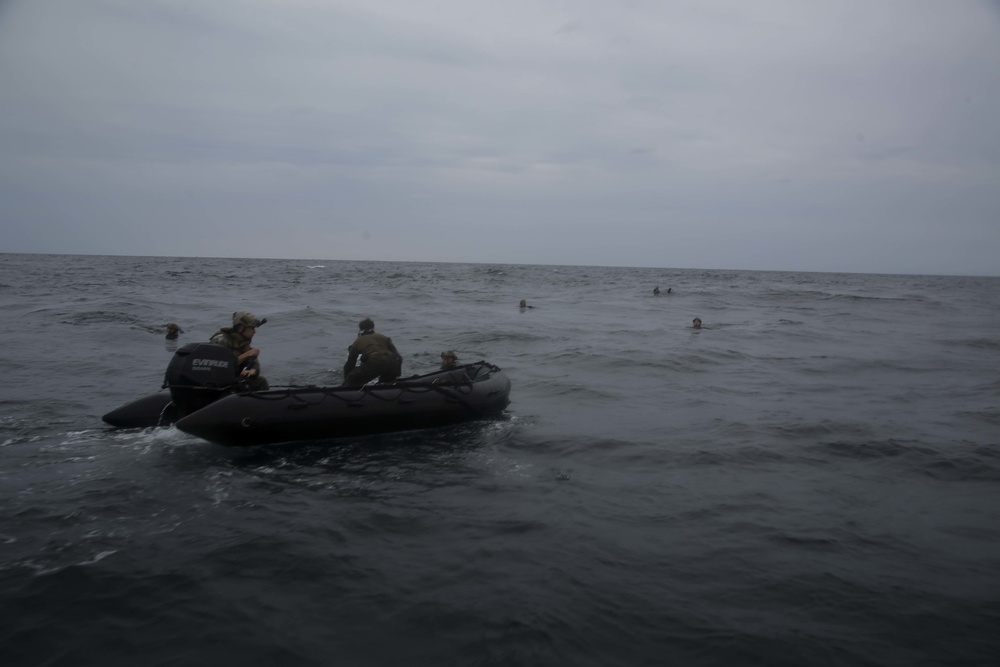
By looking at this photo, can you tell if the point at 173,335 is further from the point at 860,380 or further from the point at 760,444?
the point at 860,380

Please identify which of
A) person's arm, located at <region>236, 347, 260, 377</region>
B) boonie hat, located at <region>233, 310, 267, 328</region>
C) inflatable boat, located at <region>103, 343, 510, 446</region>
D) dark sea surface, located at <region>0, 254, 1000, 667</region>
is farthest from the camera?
boonie hat, located at <region>233, 310, 267, 328</region>

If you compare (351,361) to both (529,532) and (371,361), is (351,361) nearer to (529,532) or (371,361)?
(371,361)

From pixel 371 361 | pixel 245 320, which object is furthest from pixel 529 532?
pixel 245 320

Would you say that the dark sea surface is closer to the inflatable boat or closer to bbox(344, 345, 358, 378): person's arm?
the inflatable boat

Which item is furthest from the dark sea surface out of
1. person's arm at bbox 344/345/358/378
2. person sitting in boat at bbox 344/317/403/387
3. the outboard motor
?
person's arm at bbox 344/345/358/378

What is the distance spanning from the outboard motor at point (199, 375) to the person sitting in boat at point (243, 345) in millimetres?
331

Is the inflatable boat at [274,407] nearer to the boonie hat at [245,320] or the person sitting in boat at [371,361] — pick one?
the person sitting in boat at [371,361]

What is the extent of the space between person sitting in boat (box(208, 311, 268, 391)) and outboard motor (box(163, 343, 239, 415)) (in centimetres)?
33

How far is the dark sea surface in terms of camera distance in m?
4.53

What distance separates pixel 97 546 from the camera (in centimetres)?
561

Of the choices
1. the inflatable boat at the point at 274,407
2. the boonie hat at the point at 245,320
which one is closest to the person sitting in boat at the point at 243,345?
the boonie hat at the point at 245,320

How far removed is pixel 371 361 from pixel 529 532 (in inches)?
186

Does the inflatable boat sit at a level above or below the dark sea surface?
above

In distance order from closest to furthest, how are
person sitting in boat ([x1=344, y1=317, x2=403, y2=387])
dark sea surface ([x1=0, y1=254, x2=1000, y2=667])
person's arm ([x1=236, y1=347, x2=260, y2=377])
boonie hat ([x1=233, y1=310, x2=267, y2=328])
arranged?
dark sea surface ([x1=0, y1=254, x2=1000, y2=667]), person's arm ([x1=236, y1=347, x2=260, y2=377]), boonie hat ([x1=233, y1=310, x2=267, y2=328]), person sitting in boat ([x1=344, y1=317, x2=403, y2=387])
